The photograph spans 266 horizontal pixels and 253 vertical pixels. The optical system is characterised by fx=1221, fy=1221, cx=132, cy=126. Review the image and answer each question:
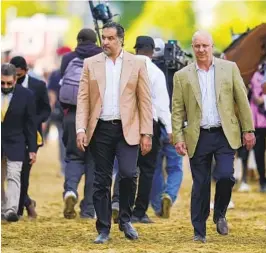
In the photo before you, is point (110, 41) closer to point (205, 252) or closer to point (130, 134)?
point (130, 134)

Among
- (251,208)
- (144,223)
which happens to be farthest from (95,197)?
(251,208)

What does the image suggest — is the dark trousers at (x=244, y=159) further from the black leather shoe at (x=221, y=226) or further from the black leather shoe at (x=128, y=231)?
the black leather shoe at (x=128, y=231)

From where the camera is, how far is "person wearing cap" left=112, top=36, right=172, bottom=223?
1326 centimetres

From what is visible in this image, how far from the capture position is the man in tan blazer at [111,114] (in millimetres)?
11328

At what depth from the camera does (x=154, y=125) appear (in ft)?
43.8

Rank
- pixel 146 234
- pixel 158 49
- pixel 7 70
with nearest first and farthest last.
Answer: pixel 146 234 → pixel 7 70 → pixel 158 49

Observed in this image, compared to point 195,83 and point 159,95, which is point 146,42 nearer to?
point 159,95

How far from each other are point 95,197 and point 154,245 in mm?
712

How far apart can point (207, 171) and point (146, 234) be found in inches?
46.0

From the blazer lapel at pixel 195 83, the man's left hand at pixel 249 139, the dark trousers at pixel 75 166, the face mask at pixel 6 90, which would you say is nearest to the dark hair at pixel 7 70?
the face mask at pixel 6 90

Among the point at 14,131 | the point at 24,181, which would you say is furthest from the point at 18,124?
the point at 24,181

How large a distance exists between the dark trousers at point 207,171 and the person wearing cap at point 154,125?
1773 mm

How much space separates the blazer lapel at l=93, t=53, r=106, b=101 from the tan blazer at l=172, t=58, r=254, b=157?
2.35ft

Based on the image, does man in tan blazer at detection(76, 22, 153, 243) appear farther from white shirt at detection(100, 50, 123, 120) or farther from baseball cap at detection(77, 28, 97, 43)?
baseball cap at detection(77, 28, 97, 43)
